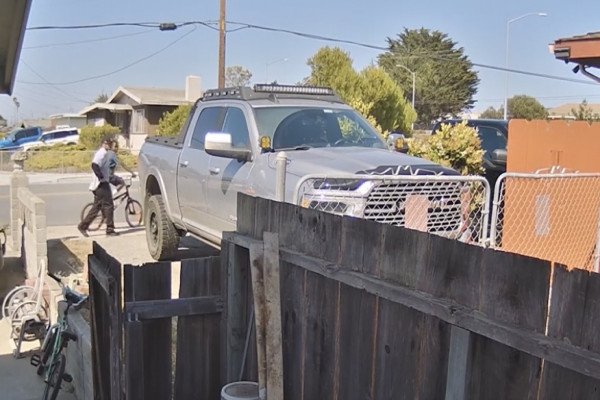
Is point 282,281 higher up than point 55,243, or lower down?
higher up

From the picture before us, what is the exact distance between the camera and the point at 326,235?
3.00 m

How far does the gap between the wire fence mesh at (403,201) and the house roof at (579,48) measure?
102 inches

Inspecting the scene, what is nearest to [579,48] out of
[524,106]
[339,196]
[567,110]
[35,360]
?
[339,196]

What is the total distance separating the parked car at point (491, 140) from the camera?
1066 cm

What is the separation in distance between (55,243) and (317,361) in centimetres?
857

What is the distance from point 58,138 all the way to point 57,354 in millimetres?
37929

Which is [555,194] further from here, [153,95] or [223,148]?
[153,95]

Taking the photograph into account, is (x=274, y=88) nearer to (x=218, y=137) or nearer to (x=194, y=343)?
(x=218, y=137)

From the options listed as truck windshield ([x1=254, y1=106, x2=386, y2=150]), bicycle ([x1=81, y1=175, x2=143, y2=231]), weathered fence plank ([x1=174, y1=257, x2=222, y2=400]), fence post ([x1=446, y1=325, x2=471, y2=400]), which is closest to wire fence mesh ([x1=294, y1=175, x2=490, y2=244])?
truck windshield ([x1=254, y1=106, x2=386, y2=150])

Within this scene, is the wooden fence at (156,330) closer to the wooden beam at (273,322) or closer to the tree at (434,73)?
the wooden beam at (273,322)

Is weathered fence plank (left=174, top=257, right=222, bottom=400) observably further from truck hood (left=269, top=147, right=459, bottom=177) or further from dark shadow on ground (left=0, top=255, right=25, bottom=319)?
dark shadow on ground (left=0, top=255, right=25, bottom=319)

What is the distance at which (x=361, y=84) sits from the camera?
29.7 meters

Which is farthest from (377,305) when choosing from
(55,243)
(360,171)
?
(55,243)

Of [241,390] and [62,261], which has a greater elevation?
[241,390]
